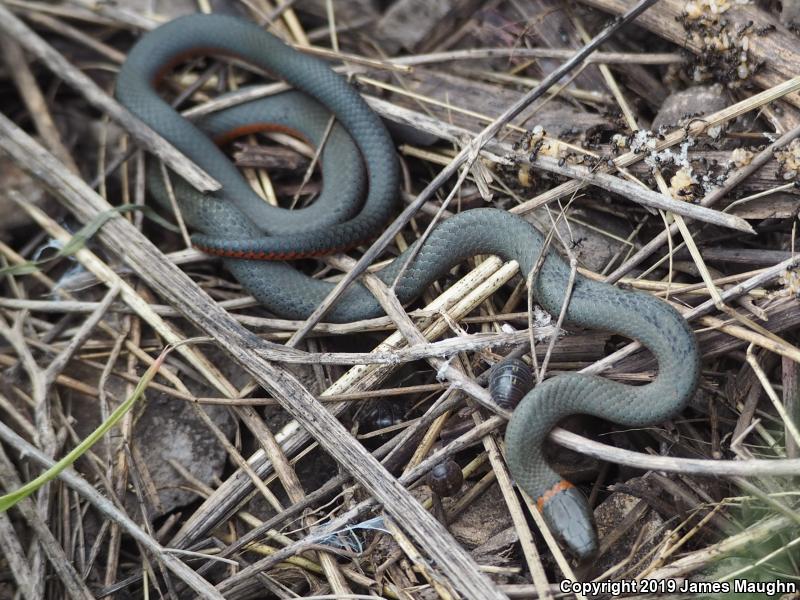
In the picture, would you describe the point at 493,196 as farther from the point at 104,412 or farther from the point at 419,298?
the point at 104,412

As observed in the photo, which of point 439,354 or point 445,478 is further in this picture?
point 439,354

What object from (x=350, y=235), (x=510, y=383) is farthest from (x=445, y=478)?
(x=350, y=235)

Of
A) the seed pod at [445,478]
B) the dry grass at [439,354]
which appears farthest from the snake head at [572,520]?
the seed pod at [445,478]

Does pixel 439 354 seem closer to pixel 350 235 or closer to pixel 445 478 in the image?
pixel 445 478

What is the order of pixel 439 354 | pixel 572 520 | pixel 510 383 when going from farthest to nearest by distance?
pixel 439 354 → pixel 510 383 → pixel 572 520

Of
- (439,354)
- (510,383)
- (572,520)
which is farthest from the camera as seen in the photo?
(439,354)

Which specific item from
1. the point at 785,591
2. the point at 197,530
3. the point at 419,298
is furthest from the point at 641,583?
the point at 197,530

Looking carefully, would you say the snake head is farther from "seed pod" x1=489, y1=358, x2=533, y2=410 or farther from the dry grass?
"seed pod" x1=489, y1=358, x2=533, y2=410

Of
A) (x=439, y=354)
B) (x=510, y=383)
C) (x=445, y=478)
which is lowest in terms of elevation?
(x=445, y=478)

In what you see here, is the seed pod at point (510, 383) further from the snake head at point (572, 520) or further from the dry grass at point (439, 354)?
the snake head at point (572, 520)

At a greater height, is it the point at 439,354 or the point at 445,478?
the point at 439,354
